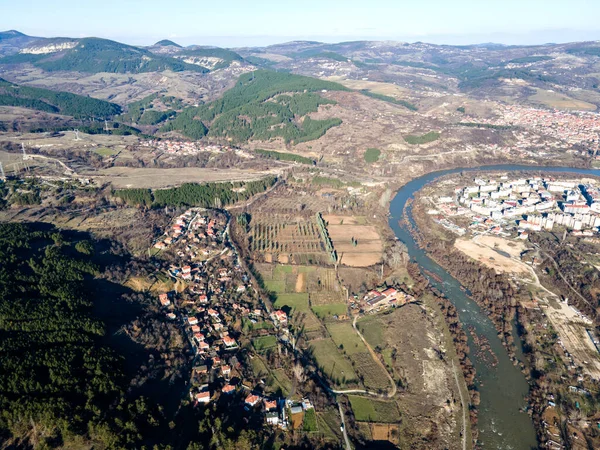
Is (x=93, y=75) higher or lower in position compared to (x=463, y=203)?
higher

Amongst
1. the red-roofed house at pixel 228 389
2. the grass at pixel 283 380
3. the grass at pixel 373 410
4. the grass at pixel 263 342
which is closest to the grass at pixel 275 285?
the grass at pixel 263 342

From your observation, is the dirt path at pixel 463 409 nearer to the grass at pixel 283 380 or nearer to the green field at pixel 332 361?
the green field at pixel 332 361

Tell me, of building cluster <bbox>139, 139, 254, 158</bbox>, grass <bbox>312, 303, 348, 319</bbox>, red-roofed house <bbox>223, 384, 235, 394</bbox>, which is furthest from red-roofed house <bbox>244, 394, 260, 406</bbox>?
building cluster <bbox>139, 139, 254, 158</bbox>

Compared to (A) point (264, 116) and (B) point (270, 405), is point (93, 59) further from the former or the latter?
(B) point (270, 405)

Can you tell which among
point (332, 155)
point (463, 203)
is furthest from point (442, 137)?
point (463, 203)

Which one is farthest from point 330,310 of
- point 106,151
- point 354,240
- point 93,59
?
point 93,59

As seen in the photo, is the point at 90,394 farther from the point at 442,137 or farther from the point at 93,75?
the point at 93,75

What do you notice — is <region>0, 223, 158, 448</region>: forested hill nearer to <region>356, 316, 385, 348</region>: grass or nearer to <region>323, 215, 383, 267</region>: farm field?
<region>356, 316, 385, 348</region>: grass
